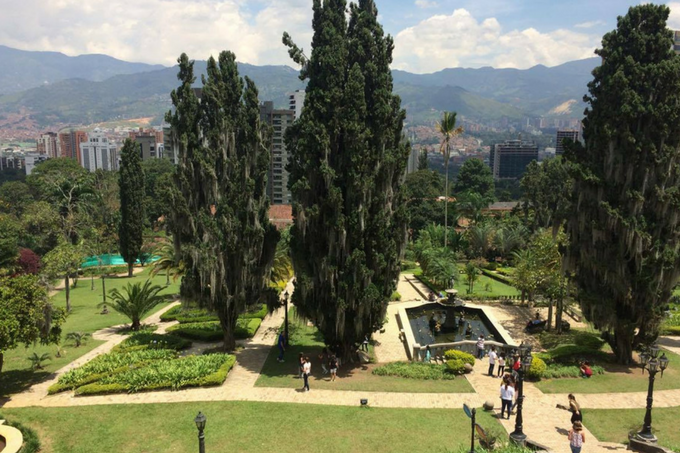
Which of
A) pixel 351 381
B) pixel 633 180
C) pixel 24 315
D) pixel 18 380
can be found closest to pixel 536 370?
pixel 351 381

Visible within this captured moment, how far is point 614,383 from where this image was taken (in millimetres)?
18719

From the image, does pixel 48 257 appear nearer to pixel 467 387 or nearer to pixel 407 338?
pixel 407 338

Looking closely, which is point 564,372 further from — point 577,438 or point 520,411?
point 577,438

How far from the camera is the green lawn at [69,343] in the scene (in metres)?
19.1

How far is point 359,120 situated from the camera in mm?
19703

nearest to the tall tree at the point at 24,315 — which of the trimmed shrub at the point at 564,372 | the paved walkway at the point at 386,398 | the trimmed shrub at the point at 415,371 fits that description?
the paved walkway at the point at 386,398

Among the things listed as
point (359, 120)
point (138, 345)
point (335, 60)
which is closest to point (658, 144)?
point (359, 120)

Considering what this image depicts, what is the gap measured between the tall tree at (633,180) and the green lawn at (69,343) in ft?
77.7

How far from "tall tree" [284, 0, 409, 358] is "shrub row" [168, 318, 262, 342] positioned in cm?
713

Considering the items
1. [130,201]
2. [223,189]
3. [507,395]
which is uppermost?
[223,189]

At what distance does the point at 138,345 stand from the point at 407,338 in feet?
44.8

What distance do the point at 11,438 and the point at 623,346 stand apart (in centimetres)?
2337

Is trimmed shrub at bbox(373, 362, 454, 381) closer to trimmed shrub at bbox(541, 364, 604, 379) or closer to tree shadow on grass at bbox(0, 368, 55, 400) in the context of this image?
trimmed shrub at bbox(541, 364, 604, 379)

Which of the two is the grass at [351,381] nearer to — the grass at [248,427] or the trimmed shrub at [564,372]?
the grass at [248,427]
